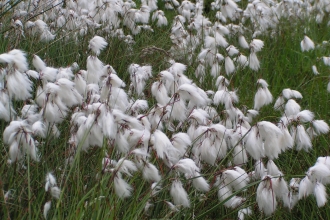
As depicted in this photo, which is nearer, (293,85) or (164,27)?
(293,85)

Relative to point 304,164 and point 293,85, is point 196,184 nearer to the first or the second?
point 304,164

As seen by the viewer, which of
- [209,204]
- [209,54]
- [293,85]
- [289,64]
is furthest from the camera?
[289,64]

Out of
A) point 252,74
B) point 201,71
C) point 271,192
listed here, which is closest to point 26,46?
point 201,71

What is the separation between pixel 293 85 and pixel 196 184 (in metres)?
2.25

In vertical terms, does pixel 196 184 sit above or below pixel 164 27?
above

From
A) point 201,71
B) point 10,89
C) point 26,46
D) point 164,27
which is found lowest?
point 164,27

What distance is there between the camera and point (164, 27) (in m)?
5.36

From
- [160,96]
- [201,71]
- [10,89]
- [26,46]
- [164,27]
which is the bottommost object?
[164,27]

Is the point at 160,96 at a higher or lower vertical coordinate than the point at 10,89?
lower

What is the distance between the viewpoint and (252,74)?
3.90m

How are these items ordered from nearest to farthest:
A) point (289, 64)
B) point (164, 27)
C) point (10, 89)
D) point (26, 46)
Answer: point (10, 89), point (26, 46), point (289, 64), point (164, 27)

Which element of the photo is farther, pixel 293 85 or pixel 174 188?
pixel 293 85

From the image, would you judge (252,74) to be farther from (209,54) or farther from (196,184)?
(196,184)

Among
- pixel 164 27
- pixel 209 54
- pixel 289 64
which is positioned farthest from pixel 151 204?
pixel 164 27
